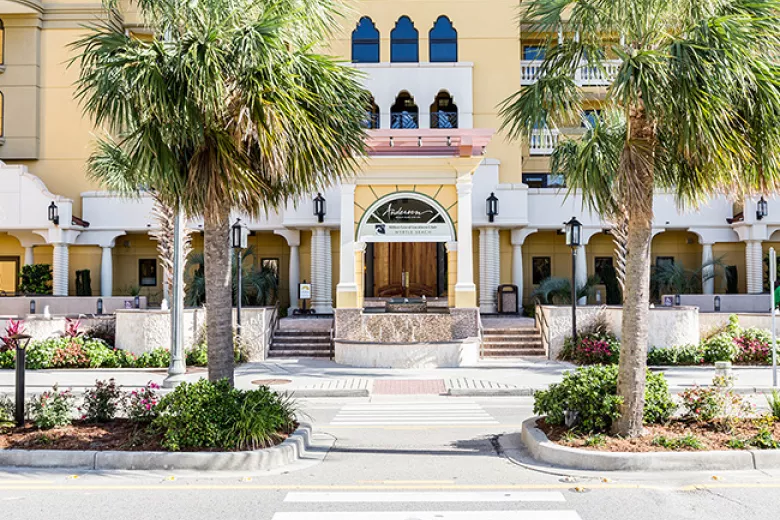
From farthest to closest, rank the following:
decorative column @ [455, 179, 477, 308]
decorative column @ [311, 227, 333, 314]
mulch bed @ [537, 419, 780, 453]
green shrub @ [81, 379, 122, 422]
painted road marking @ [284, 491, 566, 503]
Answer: decorative column @ [311, 227, 333, 314] < decorative column @ [455, 179, 477, 308] < green shrub @ [81, 379, 122, 422] < mulch bed @ [537, 419, 780, 453] < painted road marking @ [284, 491, 566, 503]

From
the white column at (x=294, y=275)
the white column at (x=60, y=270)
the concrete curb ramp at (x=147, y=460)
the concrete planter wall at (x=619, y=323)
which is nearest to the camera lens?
the concrete curb ramp at (x=147, y=460)

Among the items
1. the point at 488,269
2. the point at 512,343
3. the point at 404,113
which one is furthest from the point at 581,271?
the point at 404,113

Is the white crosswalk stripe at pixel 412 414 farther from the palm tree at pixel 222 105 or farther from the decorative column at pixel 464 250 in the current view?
the decorative column at pixel 464 250

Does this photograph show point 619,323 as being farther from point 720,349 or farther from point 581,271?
point 581,271

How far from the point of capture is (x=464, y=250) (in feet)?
64.4

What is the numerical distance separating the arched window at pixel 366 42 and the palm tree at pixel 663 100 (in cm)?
1867

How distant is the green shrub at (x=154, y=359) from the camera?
18328mm

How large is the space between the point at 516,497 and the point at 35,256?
2720 centimetres

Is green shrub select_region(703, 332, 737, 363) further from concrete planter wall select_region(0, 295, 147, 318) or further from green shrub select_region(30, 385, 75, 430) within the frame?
concrete planter wall select_region(0, 295, 147, 318)

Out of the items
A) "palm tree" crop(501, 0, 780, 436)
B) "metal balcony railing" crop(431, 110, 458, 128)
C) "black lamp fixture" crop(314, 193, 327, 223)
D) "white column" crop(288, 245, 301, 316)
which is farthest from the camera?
"metal balcony railing" crop(431, 110, 458, 128)

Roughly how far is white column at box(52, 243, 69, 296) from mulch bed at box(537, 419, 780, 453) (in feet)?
75.4

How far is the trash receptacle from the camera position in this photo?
2572 cm

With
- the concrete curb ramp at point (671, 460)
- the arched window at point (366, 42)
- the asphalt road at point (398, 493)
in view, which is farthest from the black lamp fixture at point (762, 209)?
the asphalt road at point (398, 493)

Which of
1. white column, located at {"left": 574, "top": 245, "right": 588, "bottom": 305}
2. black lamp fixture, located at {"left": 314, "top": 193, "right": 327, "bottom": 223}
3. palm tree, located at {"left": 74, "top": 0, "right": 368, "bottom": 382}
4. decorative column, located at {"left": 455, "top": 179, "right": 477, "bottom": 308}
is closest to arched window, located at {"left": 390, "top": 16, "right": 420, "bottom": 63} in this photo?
black lamp fixture, located at {"left": 314, "top": 193, "right": 327, "bottom": 223}
